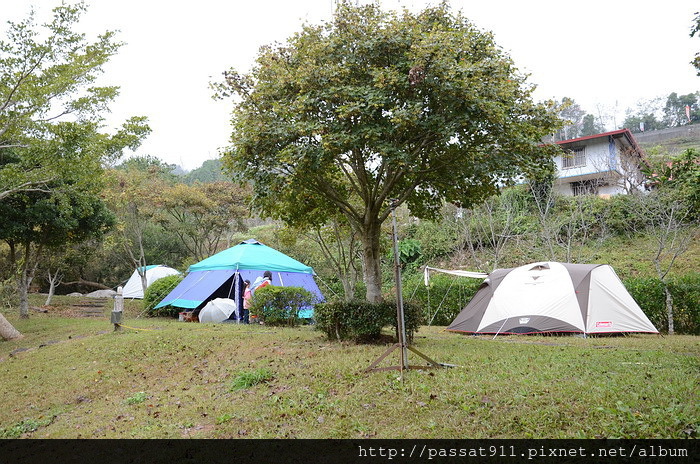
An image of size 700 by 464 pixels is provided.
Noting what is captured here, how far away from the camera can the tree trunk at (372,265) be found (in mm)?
8117

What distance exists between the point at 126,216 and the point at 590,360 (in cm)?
2057

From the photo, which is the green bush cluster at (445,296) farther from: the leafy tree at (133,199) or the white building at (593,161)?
the leafy tree at (133,199)

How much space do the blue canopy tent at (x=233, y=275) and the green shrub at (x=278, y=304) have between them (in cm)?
260

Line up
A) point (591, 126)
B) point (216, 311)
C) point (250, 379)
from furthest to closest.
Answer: point (591, 126) < point (216, 311) < point (250, 379)

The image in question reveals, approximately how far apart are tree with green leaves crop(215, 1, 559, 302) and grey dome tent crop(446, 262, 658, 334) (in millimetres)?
3912

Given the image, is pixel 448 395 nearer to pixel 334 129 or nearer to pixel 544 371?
pixel 544 371

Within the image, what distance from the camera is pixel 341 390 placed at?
541 centimetres

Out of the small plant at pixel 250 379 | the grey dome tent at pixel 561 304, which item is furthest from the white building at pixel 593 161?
the small plant at pixel 250 379

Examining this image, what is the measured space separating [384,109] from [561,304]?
6.52 metres

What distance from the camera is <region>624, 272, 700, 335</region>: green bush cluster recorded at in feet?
36.1

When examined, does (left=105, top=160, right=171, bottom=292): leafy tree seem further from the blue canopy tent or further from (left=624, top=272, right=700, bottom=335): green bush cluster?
(left=624, top=272, right=700, bottom=335): green bush cluster

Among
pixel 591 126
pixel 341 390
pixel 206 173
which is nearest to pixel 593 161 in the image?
pixel 341 390

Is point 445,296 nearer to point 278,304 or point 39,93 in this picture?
point 278,304
